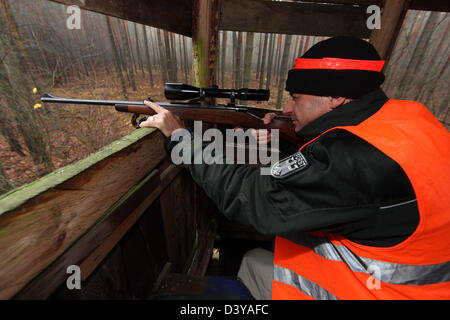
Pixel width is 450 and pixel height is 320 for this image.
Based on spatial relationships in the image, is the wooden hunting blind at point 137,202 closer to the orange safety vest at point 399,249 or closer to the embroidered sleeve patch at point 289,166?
the embroidered sleeve patch at point 289,166

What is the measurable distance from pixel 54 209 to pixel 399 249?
5.23ft

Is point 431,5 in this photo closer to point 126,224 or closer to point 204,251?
point 126,224

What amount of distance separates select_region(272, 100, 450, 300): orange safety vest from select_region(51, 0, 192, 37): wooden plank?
158 cm

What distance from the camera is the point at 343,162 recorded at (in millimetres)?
938

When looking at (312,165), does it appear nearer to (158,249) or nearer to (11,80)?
(158,249)

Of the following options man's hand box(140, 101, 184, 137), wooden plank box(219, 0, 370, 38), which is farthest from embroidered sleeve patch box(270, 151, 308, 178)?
wooden plank box(219, 0, 370, 38)

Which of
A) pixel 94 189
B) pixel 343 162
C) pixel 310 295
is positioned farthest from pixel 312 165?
pixel 94 189

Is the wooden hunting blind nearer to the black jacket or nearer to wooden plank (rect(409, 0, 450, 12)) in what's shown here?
wooden plank (rect(409, 0, 450, 12))

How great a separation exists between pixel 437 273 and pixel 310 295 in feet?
2.22

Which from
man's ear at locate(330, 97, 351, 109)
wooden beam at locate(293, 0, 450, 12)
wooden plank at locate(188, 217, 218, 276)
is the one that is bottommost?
wooden plank at locate(188, 217, 218, 276)

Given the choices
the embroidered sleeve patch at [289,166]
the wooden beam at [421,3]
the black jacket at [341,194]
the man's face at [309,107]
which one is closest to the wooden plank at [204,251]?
the black jacket at [341,194]

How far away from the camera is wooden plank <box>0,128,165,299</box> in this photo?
0.62m

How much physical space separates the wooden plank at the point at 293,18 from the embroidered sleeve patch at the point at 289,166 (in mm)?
1939

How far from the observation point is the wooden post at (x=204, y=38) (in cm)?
179
